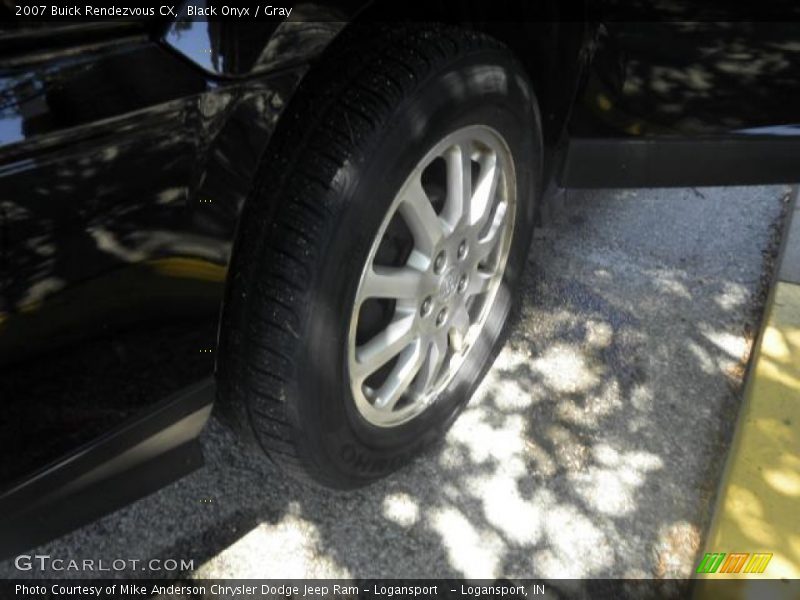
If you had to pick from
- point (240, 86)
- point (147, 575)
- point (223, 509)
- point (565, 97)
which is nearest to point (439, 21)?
point (565, 97)

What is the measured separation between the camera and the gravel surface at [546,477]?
200cm

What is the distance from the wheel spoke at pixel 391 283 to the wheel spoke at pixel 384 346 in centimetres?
9

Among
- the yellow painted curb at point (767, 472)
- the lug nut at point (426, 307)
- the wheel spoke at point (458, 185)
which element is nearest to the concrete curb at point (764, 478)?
the yellow painted curb at point (767, 472)

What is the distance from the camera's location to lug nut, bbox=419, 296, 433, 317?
6.52 ft

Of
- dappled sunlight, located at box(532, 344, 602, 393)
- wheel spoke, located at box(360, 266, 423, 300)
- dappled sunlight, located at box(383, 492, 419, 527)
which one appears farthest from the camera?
dappled sunlight, located at box(532, 344, 602, 393)

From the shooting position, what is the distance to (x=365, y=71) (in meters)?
1.61

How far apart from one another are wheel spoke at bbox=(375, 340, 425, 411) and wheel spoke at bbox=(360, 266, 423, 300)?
0.19 meters

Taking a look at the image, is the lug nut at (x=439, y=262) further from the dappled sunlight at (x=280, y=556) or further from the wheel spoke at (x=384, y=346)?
the dappled sunlight at (x=280, y=556)

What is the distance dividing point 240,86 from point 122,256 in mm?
361

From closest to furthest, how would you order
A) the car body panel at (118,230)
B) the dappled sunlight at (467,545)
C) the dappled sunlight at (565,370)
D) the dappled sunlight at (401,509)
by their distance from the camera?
the car body panel at (118,230)
the dappled sunlight at (467,545)
the dappled sunlight at (401,509)
the dappled sunlight at (565,370)

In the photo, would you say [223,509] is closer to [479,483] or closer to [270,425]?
[270,425]

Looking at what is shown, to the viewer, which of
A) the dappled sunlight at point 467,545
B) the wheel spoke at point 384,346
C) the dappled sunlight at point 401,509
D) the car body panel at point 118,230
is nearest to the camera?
the car body panel at point 118,230

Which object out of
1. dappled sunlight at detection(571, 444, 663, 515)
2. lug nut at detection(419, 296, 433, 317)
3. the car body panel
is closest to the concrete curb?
dappled sunlight at detection(571, 444, 663, 515)

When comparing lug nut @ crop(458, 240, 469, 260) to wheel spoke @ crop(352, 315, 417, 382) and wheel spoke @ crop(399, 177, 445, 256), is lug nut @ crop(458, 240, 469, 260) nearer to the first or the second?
wheel spoke @ crop(399, 177, 445, 256)
